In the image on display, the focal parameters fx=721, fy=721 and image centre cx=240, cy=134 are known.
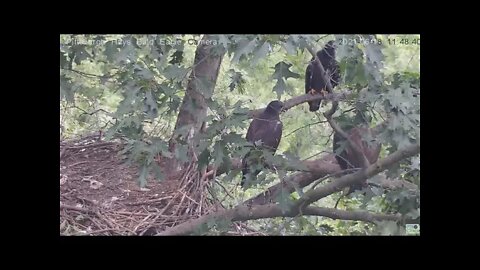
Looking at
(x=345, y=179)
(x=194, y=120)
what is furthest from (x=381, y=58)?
(x=194, y=120)

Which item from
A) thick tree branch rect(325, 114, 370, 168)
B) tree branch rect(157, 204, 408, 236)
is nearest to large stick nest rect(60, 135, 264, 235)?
tree branch rect(157, 204, 408, 236)

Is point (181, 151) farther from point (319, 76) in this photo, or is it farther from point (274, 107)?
point (319, 76)

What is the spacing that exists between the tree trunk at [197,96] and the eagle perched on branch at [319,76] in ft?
1.15

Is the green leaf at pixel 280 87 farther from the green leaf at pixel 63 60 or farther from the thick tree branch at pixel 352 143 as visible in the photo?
the green leaf at pixel 63 60

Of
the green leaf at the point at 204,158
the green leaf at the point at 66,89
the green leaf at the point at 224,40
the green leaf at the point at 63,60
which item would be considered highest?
the green leaf at the point at 224,40

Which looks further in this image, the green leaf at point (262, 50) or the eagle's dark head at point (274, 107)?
the eagle's dark head at point (274, 107)

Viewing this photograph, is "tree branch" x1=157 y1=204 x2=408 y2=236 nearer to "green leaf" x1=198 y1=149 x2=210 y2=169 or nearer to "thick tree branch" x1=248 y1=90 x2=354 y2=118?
"green leaf" x1=198 y1=149 x2=210 y2=169

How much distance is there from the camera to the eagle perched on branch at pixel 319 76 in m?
2.56

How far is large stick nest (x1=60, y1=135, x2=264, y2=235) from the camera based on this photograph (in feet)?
8.53

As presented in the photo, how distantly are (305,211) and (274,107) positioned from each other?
17.2 inches

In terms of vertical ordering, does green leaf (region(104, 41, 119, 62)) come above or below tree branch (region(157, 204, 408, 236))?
above

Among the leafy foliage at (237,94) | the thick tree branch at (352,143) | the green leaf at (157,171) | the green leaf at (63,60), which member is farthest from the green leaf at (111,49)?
the thick tree branch at (352,143)

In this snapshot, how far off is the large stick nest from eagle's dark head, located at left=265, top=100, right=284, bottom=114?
36 cm

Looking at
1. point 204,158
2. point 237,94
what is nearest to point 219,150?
point 204,158
